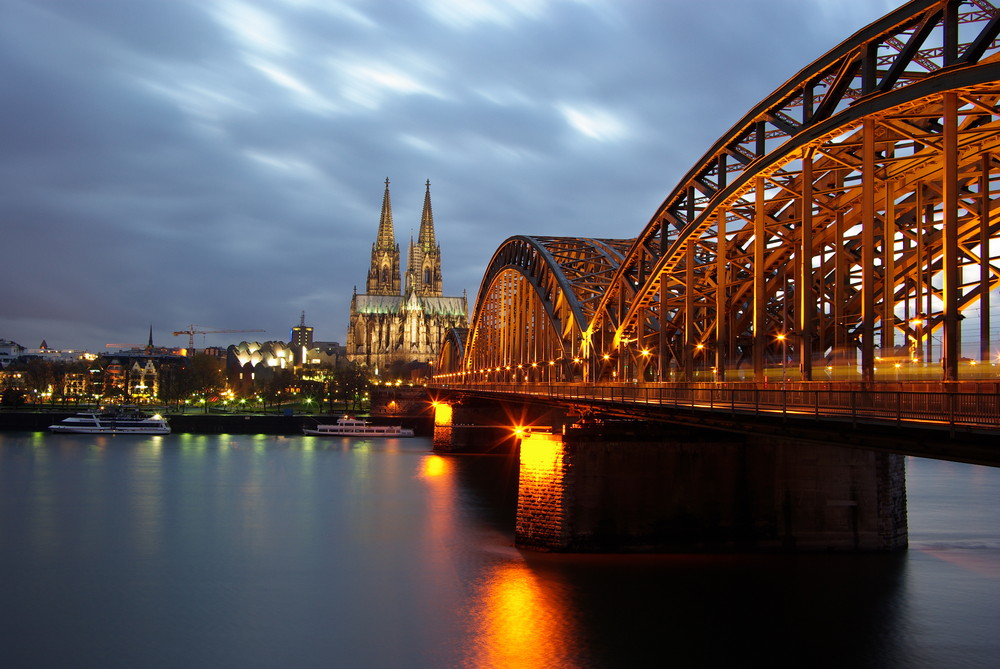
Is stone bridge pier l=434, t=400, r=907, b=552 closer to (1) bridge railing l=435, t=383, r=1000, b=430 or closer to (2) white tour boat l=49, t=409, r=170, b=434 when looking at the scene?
(1) bridge railing l=435, t=383, r=1000, b=430

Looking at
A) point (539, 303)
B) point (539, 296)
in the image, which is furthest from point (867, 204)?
point (539, 303)

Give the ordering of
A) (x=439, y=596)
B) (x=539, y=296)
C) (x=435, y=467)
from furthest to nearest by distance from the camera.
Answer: (x=435, y=467), (x=539, y=296), (x=439, y=596)

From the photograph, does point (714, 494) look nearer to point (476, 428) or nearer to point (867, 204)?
point (867, 204)

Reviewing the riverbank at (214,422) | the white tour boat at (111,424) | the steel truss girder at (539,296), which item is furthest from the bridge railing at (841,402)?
the riverbank at (214,422)

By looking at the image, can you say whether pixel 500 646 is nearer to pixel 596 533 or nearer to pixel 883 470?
pixel 596 533

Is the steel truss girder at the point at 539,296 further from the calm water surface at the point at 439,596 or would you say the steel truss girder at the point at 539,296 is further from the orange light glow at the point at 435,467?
the calm water surface at the point at 439,596

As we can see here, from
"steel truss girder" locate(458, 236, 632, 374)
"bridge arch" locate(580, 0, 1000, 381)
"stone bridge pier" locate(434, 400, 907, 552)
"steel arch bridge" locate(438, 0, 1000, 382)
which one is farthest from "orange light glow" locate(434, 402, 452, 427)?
"stone bridge pier" locate(434, 400, 907, 552)

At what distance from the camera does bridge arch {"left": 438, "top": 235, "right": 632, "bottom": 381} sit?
61.2 meters

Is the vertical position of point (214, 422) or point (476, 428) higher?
point (476, 428)

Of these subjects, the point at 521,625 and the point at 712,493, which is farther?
the point at 712,493

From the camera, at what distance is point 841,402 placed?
2080 cm

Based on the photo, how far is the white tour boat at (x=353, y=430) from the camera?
4648 inches

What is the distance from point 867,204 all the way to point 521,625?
14.9 metres

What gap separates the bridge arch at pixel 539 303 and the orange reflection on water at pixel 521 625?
2482cm
